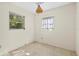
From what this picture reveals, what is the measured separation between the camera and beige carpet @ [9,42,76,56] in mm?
1282

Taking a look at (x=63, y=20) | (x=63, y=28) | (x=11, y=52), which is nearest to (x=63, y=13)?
(x=63, y=20)

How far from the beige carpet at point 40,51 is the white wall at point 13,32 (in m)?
0.08

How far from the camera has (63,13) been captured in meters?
1.29

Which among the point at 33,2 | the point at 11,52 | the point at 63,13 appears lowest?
the point at 11,52

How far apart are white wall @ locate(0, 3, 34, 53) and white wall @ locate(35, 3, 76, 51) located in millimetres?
111

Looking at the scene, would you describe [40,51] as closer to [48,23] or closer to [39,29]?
[39,29]

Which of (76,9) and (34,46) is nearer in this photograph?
(76,9)

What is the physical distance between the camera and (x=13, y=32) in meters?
1.27

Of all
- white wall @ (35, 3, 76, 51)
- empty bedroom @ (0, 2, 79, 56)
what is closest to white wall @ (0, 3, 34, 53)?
empty bedroom @ (0, 2, 79, 56)

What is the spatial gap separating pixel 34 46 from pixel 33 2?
0.66 m

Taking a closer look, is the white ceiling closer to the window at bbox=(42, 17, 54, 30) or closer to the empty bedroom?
the empty bedroom

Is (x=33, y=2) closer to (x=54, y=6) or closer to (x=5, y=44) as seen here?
(x=54, y=6)

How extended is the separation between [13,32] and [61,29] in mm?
708

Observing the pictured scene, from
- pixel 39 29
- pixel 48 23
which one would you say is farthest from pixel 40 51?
pixel 48 23
